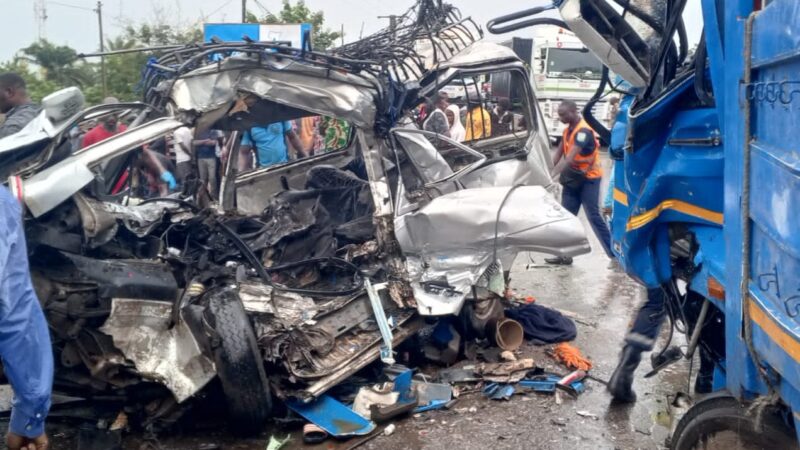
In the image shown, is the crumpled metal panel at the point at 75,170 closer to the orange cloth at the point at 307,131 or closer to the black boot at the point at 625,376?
the black boot at the point at 625,376

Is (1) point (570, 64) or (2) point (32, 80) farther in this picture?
(1) point (570, 64)

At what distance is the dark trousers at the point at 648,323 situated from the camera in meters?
4.25

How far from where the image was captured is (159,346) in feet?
13.3

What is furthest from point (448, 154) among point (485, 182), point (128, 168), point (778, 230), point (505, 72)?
A: point (778, 230)

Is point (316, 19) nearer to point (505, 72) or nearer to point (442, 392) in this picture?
point (505, 72)

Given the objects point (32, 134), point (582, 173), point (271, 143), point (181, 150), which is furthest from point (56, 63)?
point (32, 134)

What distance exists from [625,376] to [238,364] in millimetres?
2274

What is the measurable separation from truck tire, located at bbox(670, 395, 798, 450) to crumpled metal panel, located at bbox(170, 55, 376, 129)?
9.89 ft

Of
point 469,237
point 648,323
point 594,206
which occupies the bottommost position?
point 648,323

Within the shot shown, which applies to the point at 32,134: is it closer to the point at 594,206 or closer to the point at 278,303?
the point at 278,303

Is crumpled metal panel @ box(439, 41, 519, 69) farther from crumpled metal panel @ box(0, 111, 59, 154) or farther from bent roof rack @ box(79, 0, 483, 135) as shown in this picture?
crumpled metal panel @ box(0, 111, 59, 154)

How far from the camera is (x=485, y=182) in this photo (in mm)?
5582

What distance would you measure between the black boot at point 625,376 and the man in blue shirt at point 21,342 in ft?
10.4

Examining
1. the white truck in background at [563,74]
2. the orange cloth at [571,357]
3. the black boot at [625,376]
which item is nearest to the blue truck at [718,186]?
the black boot at [625,376]
